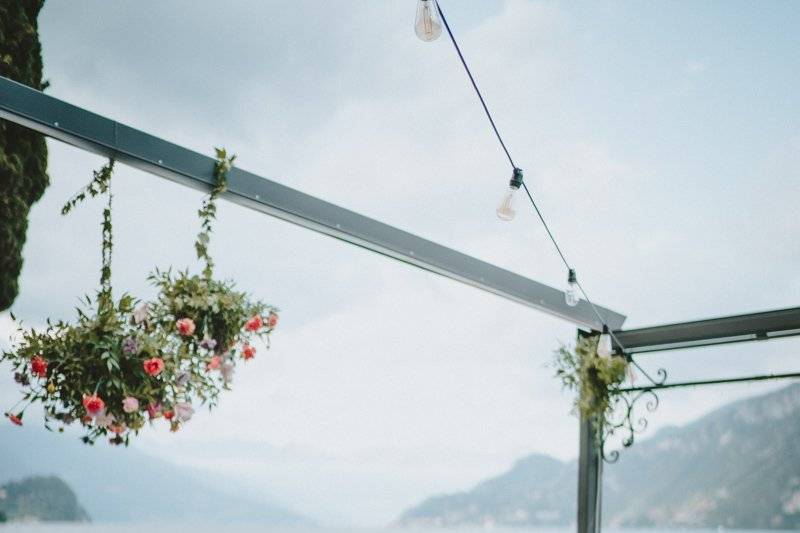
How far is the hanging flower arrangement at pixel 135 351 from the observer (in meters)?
2.07

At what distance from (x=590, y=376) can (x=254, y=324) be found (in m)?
1.74

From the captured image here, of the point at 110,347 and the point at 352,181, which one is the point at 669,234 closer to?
the point at 352,181

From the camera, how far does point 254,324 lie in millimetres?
2328

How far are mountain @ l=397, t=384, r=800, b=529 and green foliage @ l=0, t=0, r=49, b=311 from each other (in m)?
23.2

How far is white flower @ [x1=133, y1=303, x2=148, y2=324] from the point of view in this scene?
2.19 metres

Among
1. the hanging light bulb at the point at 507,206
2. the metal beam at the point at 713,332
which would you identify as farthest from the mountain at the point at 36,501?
the hanging light bulb at the point at 507,206

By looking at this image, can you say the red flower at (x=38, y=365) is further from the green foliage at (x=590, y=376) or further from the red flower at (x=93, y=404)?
the green foliage at (x=590, y=376)

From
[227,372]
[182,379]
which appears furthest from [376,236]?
[182,379]

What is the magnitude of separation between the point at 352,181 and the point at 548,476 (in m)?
21.5

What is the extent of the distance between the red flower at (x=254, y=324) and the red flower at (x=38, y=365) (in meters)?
0.57

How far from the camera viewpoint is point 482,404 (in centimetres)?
3494

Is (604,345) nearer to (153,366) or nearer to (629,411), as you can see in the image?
(629,411)

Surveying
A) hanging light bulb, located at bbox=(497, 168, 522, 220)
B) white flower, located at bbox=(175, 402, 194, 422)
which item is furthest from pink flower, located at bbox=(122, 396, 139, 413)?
hanging light bulb, located at bbox=(497, 168, 522, 220)

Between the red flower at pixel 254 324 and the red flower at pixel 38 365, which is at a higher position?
the red flower at pixel 254 324
